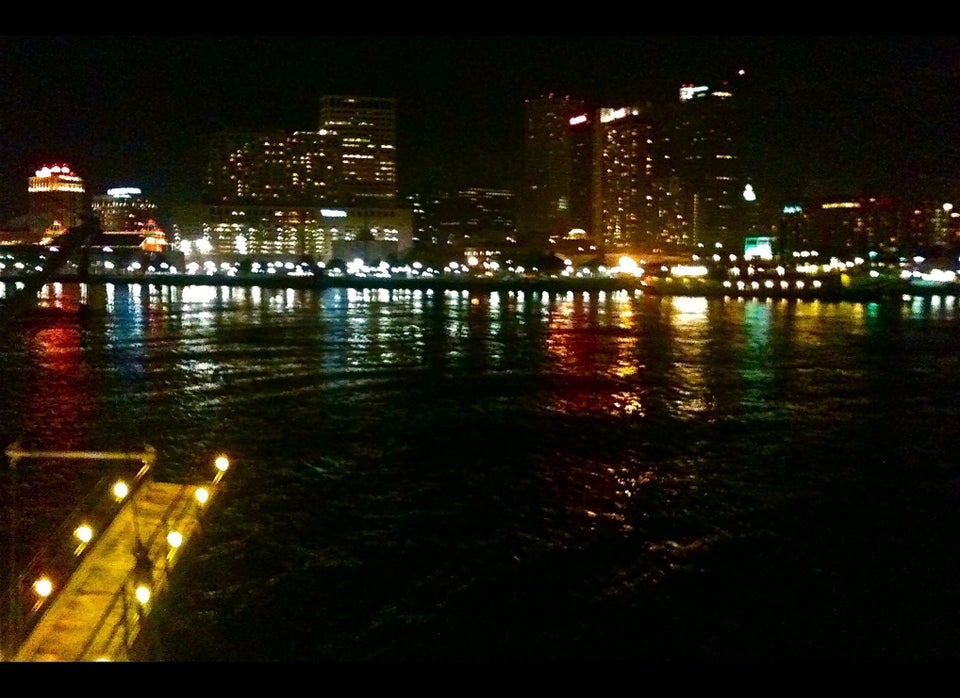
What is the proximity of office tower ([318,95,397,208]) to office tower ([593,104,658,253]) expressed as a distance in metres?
18.8

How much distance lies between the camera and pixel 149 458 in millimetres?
3809

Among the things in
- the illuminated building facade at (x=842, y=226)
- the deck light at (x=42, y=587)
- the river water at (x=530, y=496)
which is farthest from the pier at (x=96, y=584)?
the illuminated building facade at (x=842, y=226)

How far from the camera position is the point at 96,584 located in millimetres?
3281

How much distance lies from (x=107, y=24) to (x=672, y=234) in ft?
246

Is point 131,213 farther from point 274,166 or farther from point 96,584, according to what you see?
point 96,584

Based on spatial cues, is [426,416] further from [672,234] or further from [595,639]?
[672,234]

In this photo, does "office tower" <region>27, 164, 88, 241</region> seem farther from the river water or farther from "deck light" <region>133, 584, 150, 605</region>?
"deck light" <region>133, 584, 150, 605</region>

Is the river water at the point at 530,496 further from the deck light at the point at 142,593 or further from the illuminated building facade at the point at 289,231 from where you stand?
the illuminated building facade at the point at 289,231

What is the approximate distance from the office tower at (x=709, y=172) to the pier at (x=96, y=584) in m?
70.9

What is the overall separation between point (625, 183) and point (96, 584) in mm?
78436

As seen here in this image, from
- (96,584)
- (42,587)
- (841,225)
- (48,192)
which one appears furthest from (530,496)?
(841,225)

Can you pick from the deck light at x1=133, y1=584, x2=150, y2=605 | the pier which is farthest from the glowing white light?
the deck light at x1=133, y1=584, x2=150, y2=605

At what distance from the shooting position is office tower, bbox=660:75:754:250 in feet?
237

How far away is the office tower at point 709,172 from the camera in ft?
237
